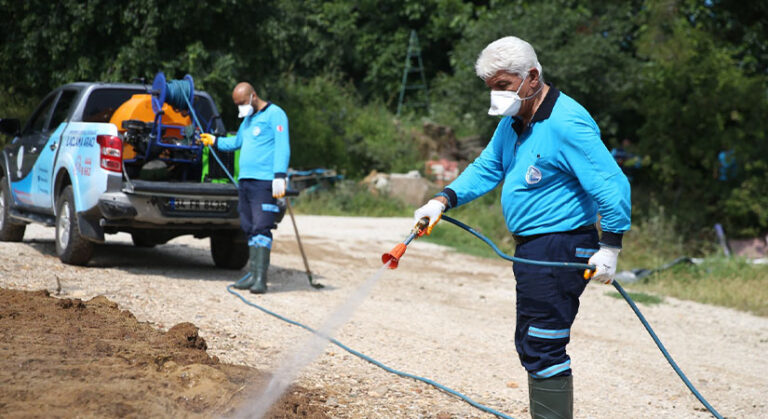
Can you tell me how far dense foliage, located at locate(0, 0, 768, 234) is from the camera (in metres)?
17.5

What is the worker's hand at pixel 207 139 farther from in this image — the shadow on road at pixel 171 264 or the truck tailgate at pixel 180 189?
the shadow on road at pixel 171 264

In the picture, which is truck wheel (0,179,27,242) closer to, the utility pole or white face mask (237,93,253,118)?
white face mask (237,93,253,118)

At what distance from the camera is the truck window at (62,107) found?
9.09 meters

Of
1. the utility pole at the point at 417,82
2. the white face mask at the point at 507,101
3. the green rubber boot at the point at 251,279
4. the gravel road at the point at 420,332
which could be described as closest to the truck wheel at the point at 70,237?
the gravel road at the point at 420,332

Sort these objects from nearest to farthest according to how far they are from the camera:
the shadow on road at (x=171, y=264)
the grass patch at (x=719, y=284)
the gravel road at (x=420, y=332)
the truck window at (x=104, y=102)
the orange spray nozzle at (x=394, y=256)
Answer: the orange spray nozzle at (x=394, y=256), the gravel road at (x=420, y=332), the truck window at (x=104, y=102), the shadow on road at (x=171, y=264), the grass patch at (x=719, y=284)

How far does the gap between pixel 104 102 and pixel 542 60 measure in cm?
1674

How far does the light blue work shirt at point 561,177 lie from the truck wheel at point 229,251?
5.88m

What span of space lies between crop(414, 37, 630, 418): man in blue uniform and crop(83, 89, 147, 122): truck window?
19.7ft

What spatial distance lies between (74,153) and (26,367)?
15.9 ft

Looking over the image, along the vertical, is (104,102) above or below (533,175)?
below

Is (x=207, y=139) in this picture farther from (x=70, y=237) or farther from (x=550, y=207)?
(x=550, y=207)

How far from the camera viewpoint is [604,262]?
3.65m

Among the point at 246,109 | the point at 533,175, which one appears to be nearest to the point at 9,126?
the point at 246,109

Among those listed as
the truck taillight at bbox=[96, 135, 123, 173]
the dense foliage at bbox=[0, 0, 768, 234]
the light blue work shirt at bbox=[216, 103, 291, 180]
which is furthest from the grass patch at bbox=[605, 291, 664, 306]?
the dense foliage at bbox=[0, 0, 768, 234]
